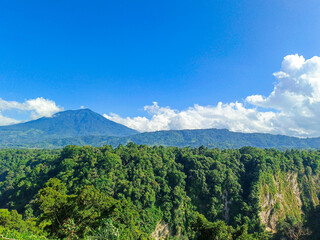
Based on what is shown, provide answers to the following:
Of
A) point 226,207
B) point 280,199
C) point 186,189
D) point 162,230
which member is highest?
point 186,189

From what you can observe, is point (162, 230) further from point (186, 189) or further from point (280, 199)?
point (280, 199)

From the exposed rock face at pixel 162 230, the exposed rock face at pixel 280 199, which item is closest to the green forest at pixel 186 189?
the exposed rock face at pixel 280 199

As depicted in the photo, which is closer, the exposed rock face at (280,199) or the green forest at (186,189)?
the green forest at (186,189)

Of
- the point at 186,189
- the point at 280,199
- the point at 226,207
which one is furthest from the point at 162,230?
the point at 280,199

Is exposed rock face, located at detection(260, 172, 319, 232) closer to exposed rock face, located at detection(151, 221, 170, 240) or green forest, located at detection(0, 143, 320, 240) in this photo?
green forest, located at detection(0, 143, 320, 240)

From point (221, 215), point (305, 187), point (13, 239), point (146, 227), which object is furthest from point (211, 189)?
point (13, 239)

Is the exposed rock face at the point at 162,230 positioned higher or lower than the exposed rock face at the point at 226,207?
lower

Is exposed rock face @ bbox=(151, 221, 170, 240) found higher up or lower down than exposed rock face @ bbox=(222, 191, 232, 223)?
lower down

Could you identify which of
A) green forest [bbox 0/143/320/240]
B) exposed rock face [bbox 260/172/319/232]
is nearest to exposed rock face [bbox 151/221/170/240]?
green forest [bbox 0/143/320/240]

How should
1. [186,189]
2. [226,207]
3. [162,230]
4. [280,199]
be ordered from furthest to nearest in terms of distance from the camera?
1. [280,199]
2. [186,189]
3. [226,207]
4. [162,230]

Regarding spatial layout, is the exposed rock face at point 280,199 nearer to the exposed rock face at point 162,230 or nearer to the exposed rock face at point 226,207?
the exposed rock face at point 226,207

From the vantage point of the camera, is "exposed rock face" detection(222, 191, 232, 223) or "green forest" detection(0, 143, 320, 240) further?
→ "exposed rock face" detection(222, 191, 232, 223)

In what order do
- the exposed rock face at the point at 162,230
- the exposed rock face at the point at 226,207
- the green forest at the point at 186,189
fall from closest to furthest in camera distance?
the green forest at the point at 186,189
the exposed rock face at the point at 162,230
the exposed rock face at the point at 226,207
